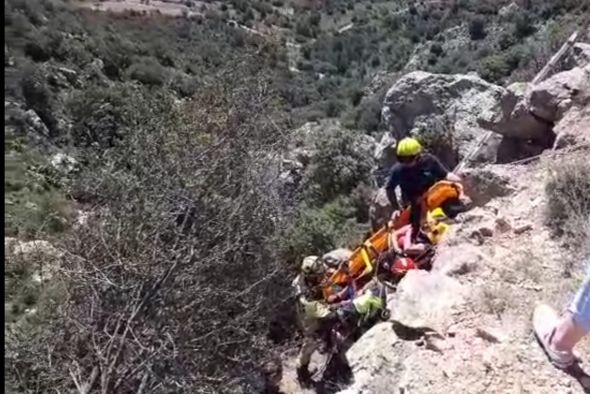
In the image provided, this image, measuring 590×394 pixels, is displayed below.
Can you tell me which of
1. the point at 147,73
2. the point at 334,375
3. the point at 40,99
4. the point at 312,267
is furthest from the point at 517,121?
the point at 147,73

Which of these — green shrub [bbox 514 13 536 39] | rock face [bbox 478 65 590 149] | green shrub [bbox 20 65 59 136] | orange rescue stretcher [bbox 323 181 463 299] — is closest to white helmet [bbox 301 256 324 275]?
orange rescue stretcher [bbox 323 181 463 299]

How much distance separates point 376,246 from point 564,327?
163 inches

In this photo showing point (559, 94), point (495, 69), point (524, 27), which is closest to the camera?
point (559, 94)

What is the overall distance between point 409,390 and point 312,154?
36.1 feet

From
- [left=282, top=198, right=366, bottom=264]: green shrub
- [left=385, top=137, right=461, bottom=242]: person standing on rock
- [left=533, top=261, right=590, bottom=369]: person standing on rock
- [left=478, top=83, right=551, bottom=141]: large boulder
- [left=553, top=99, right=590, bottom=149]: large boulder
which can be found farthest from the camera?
[left=282, top=198, right=366, bottom=264]: green shrub

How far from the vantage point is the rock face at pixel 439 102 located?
1175cm

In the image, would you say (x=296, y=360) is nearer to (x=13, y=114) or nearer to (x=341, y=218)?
(x=341, y=218)

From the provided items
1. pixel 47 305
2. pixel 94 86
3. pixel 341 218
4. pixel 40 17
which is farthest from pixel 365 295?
pixel 40 17

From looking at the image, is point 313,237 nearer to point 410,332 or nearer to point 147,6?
point 410,332

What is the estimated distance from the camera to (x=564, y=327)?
3.63m

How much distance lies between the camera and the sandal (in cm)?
385

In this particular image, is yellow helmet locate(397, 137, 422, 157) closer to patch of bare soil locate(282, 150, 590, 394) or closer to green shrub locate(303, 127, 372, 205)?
patch of bare soil locate(282, 150, 590, 394)

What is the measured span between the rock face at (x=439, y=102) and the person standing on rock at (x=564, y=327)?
283 inches

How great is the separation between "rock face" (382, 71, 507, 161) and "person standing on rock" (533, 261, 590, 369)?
7185 mm
